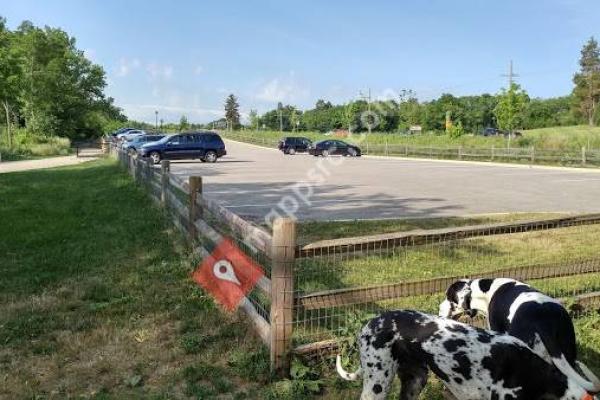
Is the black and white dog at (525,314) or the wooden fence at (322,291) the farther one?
the wooden fence at (322,291)

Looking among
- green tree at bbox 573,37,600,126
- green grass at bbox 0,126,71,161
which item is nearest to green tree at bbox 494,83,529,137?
green grass at bbox 0,126,71,161

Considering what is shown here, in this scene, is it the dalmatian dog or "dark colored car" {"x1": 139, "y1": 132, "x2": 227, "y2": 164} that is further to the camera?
"dark colored car" {"x1": 139, "y1": 132, "x2": 227, "y2": 164}

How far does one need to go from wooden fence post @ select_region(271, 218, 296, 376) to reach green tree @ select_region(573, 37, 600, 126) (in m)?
95.0

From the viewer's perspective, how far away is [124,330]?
17.1 ft

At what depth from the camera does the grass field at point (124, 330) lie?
13.6 ft

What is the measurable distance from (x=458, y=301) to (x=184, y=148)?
27.7m

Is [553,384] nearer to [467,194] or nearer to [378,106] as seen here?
[467,194]

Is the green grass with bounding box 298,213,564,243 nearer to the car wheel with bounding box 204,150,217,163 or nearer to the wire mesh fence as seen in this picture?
the wire mesh fence

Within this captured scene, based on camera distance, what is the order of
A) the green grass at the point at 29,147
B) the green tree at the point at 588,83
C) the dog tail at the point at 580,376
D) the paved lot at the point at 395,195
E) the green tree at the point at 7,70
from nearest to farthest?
the dog tail at the point at 580,376 < the paved lot at the point at 395,195 < the green tree at the point at 7,70 < the green grass at the point at 29,147 < the green tree at the point at 588,83

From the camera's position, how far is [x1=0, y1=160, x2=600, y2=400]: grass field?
415 cm

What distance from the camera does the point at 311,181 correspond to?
66.2 ft

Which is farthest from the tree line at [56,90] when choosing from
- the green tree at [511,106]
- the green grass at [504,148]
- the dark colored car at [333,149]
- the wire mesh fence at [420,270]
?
the wire mesh fence at [420,270]

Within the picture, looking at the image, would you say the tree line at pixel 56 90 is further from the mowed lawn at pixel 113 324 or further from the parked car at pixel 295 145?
the mowed lawn at pixel 113 324

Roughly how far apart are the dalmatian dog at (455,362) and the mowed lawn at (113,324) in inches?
43.3
